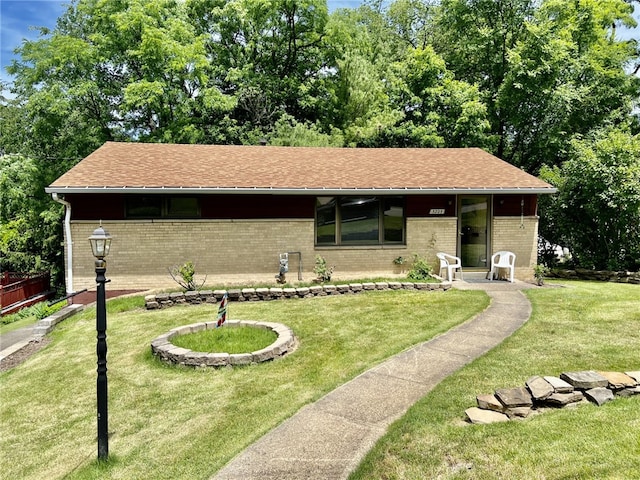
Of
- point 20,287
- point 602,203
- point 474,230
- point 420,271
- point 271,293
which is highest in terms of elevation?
point 602,203

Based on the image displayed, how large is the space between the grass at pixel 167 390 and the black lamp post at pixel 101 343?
21 centimetres

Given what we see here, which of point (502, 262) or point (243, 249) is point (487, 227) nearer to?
point (502, 262)

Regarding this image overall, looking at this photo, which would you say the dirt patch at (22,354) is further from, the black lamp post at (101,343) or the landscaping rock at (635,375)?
the landscaping rock at (635,375)

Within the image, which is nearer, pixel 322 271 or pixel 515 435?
pixel 515 435

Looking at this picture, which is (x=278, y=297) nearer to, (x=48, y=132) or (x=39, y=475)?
(x=39, y=475)

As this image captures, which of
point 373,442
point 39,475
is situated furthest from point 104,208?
point 373,442

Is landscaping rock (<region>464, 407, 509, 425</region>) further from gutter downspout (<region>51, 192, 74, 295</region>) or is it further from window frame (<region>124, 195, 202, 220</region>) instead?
gutter downspout (<region>51, 192, 74, 295</region>)

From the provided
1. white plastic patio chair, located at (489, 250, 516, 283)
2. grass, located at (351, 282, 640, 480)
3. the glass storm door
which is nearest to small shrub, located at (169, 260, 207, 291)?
grass, located at (351, 282, 640, 480)

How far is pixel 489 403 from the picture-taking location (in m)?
4.40

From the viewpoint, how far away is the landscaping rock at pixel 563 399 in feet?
14.5

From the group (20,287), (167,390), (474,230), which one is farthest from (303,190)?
(20,287)

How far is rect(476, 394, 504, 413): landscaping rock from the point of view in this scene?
435cm

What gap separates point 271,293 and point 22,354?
5.20 metres

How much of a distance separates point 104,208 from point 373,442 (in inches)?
413
